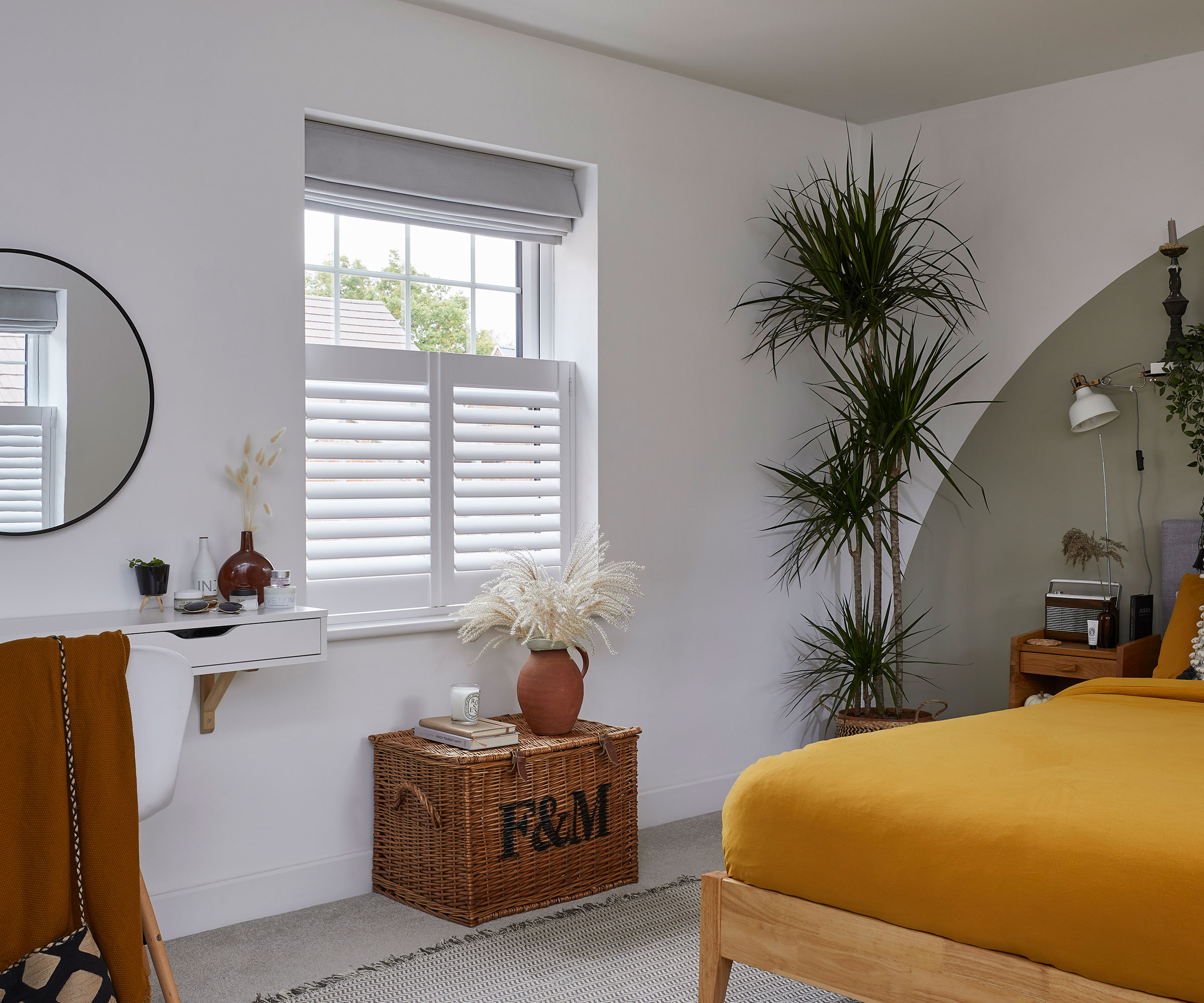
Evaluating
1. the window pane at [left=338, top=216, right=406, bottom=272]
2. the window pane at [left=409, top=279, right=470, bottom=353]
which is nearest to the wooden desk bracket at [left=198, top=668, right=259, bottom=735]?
the window pane at [left=409, top=279, right=470, bottom=353]

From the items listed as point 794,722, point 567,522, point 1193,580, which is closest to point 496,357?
point 567,522

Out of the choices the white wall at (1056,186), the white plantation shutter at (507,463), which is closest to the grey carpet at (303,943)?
the white plantation shutter at (507,463)

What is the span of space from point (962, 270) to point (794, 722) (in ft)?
6.45

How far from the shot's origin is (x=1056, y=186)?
4086 millimetres

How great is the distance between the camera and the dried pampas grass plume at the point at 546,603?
10.5 feet

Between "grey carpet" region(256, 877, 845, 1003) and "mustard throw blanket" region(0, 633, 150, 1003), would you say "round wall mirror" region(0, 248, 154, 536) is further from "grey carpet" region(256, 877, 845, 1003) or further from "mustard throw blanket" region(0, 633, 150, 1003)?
"grey carpet" region(256, 877, 845, 1003)

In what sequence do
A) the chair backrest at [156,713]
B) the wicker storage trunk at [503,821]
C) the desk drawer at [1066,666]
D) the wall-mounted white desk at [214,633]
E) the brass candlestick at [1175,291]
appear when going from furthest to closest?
the brass candlestick at [1175,291], the desk drawer at [1066,666], the wicker storage trunk at [503,821], the wall-mounted white desk at [214,633], the chair backrest at [156,713]

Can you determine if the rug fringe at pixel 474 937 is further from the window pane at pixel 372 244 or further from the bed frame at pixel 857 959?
the window pane at pixel 372 244

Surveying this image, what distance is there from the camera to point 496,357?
357cm

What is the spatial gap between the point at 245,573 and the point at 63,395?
0.64m

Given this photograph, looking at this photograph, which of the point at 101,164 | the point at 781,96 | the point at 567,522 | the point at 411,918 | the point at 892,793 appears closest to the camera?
the point at 892,793

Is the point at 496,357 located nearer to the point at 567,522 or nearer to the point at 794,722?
the point at 567,522

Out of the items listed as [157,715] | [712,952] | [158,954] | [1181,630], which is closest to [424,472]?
[157,715]

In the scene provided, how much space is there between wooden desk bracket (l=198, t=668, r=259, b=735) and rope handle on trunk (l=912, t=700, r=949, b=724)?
2392 mm
